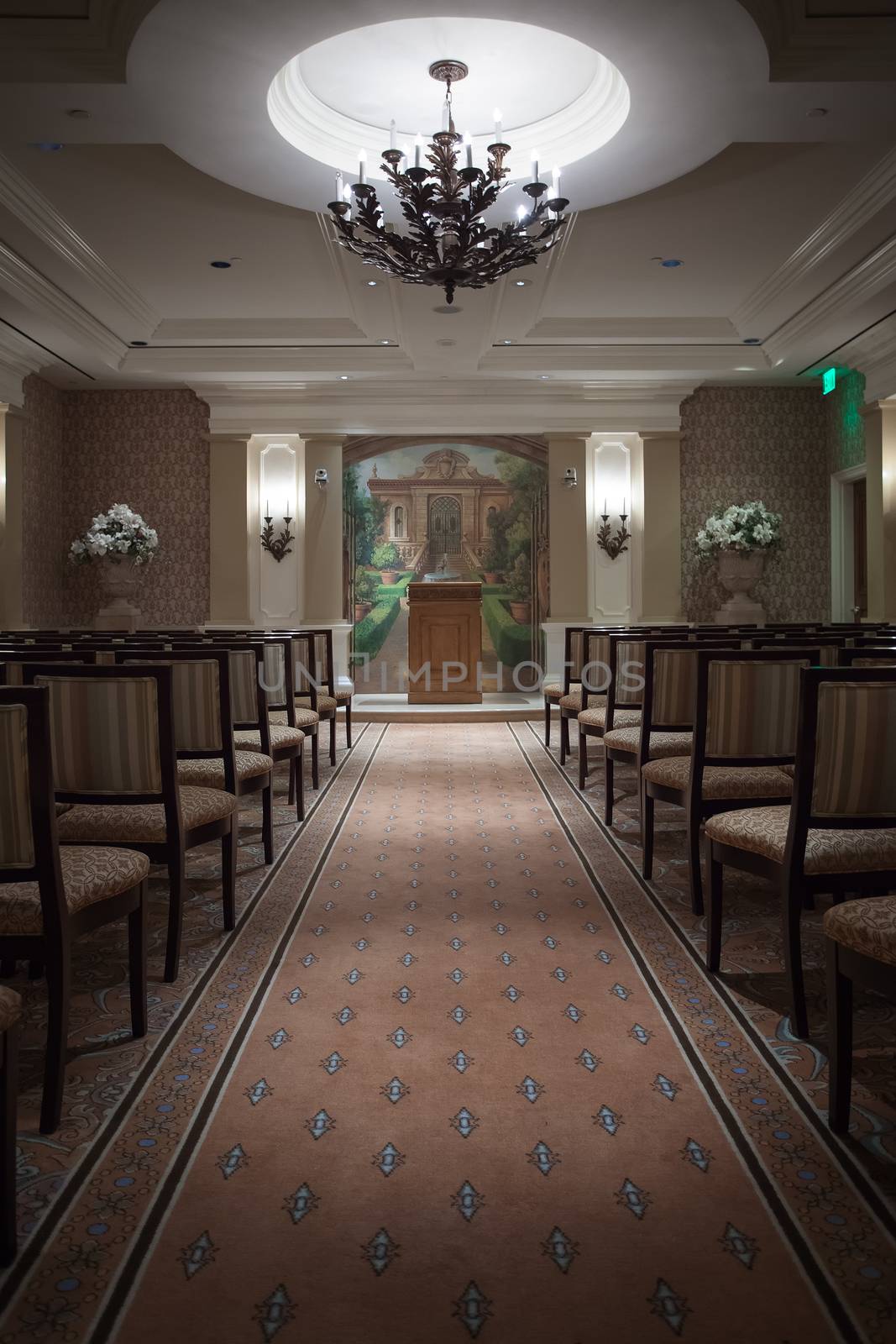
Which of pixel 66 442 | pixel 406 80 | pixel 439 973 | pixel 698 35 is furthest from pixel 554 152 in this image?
pixel 66 442

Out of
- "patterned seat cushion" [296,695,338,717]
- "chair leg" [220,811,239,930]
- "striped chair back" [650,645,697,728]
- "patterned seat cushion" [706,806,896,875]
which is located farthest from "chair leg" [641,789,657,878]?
"patterned seat cushion" [296,695,338,717]

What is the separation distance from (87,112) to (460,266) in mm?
1964

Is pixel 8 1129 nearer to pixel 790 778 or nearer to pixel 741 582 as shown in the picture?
pixel 790 778

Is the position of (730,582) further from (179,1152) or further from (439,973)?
(179,1152)

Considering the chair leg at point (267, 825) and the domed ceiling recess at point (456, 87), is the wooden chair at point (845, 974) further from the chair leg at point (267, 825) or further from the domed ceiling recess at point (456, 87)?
the domed ceiling recess at point (456, 87)

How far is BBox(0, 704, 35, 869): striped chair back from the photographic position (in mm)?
2031

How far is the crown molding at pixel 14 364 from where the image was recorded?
865 centimetres

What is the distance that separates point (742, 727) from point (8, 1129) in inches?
98.9

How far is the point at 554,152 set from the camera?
582 cm

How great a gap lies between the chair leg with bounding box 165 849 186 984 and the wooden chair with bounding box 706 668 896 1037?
1747 mm

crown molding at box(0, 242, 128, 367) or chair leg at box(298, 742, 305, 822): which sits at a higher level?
crown molding at box(0, 242, 128, 367)

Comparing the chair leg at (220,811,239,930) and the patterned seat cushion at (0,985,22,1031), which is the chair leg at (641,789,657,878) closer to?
the chair leg at (220,811,239,930)

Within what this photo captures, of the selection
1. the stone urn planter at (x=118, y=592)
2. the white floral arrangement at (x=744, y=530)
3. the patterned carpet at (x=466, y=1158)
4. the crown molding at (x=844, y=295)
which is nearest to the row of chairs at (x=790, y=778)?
the patterned carpet at (x=466, y=1158)

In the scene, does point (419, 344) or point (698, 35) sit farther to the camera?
point (419, 344)
